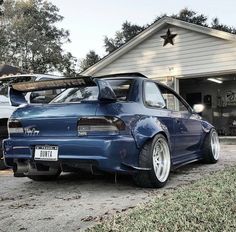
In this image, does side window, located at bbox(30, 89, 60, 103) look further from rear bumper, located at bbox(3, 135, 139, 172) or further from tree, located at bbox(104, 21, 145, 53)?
tree, located at bbox(104, 21, 145, 53)

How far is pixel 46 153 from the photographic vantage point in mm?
5328

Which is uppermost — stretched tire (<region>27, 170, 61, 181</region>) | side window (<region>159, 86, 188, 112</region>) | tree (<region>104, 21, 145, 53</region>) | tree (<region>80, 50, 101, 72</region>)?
tree (<region>104, 21, 145, 53</region>)

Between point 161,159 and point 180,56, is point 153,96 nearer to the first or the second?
point 161,159

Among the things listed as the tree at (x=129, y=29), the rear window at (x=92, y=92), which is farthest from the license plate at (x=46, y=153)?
the tree at (x=129, y=29)

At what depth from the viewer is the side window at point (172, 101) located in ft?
21.8

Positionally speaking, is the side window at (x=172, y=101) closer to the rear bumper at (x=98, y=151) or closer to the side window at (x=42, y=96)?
the rear bumper at (x=98, y=151)

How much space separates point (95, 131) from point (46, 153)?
28.2 inches

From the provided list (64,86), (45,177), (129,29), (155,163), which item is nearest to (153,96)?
(155,163)

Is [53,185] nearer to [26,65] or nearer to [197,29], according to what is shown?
[197,29]

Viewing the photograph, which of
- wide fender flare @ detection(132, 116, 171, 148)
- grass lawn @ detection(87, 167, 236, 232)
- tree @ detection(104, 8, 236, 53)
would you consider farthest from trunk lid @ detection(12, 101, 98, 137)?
tree @ detection(104, 8, 236, 53)

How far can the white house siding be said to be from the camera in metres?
15.2

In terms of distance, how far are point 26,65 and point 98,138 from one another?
4017cm

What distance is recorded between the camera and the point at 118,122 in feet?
16.7

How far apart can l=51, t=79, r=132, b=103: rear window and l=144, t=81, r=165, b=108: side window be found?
1.00 ft
